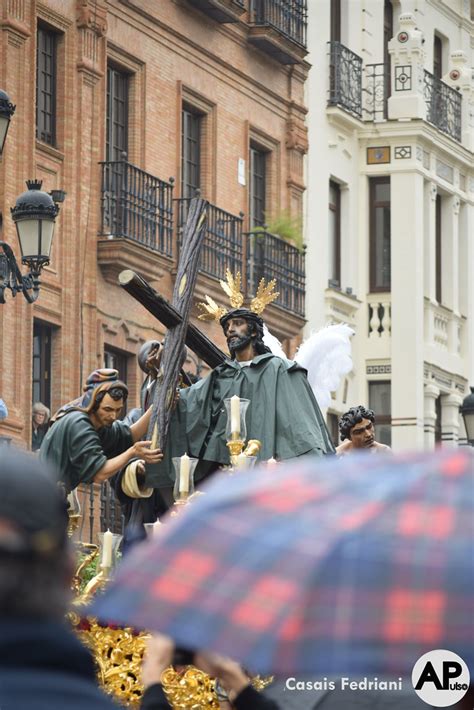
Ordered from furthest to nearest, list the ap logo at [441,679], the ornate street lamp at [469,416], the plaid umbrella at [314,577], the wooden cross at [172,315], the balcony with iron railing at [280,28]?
the balcony with iron railing at [280,28], the ornate street lamp at [469,416], the wooden cross at [172,315], the ap logo at [441,679], the plaid umbrella at [314,577]

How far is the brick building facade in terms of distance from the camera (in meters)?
26.7

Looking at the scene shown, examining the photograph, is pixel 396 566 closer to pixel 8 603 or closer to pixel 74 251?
pixel 8 603

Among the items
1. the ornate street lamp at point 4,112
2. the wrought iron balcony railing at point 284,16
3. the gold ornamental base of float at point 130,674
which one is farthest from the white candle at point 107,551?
the wrought iron balcony railing at point 284,16

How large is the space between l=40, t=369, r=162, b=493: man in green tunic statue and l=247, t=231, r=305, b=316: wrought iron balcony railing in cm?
1987

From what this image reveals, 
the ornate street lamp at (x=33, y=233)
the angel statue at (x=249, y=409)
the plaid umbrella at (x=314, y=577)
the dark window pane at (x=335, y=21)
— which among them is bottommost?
the plaid umbrella at (x=314, y=577)

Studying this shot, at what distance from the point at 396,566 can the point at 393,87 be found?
3338 centimetres

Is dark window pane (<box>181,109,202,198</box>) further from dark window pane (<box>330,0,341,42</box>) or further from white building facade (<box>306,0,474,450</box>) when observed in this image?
dark window pane (<box>330,0,341,42</box>)

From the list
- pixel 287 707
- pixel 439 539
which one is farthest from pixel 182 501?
pixel 439 539

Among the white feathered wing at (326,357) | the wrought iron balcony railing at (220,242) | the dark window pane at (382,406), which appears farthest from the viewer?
the dark window pane at (382,406)

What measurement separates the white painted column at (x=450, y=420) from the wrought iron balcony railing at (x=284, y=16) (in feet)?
23.5

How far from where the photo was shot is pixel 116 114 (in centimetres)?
2948

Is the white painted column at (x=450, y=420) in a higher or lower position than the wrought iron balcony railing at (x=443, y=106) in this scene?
lower

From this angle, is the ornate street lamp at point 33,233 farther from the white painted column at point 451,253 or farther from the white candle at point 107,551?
the white painted column at point 451,253

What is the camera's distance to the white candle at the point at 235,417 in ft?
36.3
